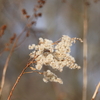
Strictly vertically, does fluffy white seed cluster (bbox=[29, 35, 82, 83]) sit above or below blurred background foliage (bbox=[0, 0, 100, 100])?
below

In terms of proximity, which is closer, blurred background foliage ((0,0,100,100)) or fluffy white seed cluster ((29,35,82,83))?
fluffy white seed cluster ((29,35,82,83))

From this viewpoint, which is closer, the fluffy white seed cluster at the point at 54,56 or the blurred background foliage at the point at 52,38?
the fluffy white seed cluster at the point at 54,56

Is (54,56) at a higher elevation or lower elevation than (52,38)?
lower

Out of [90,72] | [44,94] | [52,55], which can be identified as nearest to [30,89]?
[44,94]

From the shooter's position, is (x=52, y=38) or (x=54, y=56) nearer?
(x=54, y=56)

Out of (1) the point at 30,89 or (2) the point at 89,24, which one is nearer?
(1) the point at 30,89

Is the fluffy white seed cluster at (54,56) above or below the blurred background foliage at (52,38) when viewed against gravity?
below

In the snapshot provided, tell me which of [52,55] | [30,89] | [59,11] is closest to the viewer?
[52,55]

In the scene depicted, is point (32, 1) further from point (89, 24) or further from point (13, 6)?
point (89, 24)
